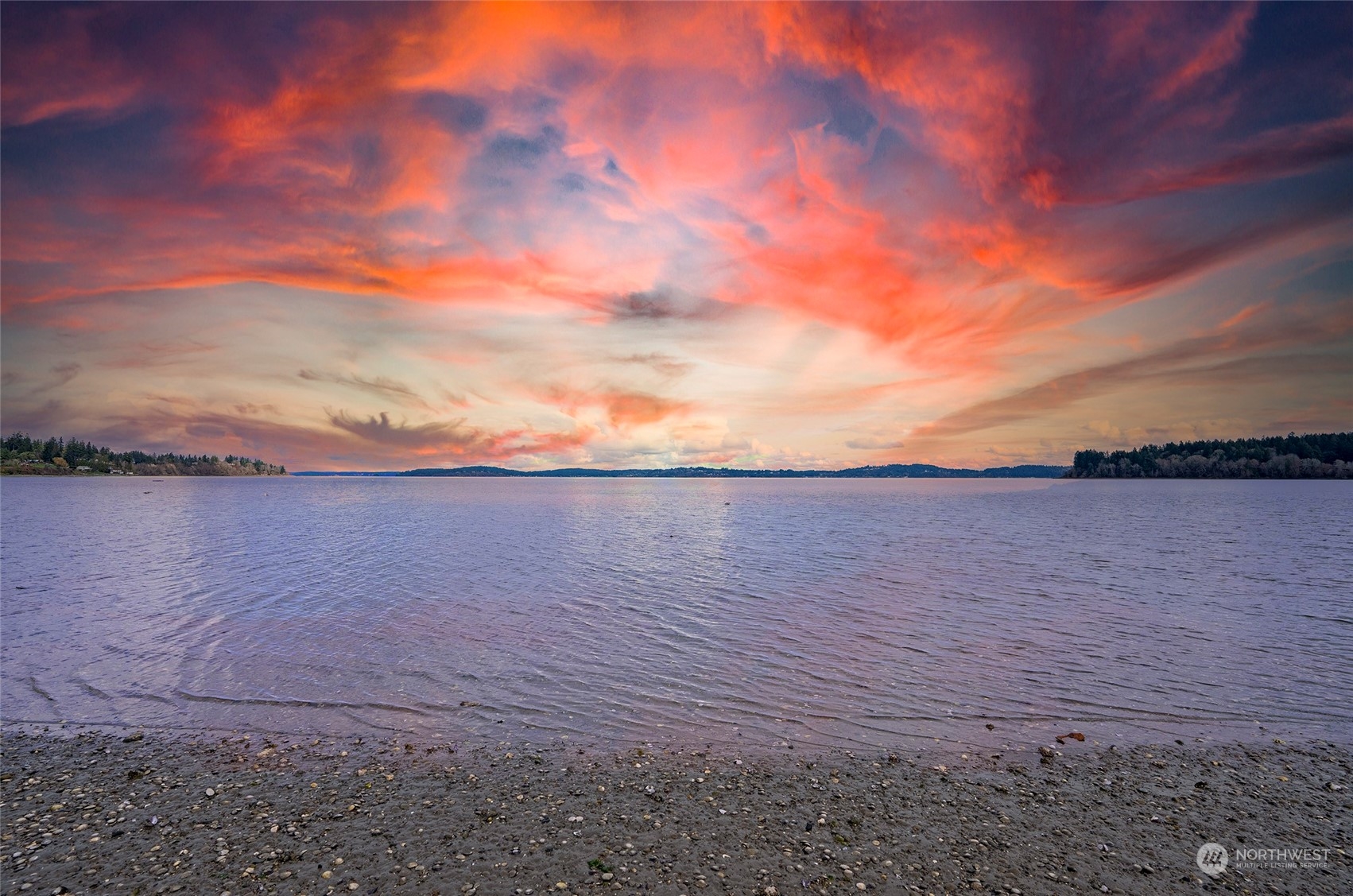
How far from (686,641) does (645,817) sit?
1124 centimetres

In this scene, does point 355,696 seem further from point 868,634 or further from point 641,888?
point 868,634

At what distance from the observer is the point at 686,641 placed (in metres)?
20.6

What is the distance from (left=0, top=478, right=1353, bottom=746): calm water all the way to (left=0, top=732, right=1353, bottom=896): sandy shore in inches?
56.5

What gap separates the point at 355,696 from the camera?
15312mm

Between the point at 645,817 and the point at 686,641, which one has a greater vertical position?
the point at 645,817

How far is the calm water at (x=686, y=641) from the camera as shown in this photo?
14.0m

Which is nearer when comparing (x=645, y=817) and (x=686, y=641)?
(x=645, y=817)

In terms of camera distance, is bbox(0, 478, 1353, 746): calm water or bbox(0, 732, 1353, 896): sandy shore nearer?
bbox(0, 732, 1353, 896): sandy shore

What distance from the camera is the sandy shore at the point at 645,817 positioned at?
7.94m

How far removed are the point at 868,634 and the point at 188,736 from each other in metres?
20.0

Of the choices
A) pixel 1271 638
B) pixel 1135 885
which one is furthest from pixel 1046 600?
pixel 1135 885

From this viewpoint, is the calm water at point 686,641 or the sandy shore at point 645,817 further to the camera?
the calm water at point 686,641

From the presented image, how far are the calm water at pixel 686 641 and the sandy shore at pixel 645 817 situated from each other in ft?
4.71

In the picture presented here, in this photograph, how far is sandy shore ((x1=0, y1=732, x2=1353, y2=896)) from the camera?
313 inches
